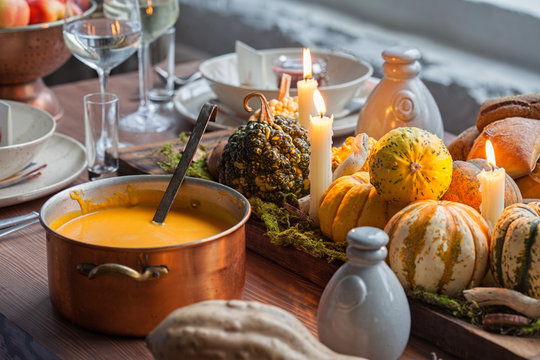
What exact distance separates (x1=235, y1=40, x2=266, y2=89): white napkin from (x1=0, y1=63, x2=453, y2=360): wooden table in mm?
679

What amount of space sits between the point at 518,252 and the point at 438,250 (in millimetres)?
89

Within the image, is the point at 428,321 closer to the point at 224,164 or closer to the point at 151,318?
the point at 151,318

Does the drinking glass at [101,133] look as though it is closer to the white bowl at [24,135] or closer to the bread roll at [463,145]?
the white bowl at [24,135]

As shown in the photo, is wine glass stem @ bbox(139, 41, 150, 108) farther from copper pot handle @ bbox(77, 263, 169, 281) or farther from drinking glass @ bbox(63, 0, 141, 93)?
copper pot handle @ bbox(77, 263, 169, 281)

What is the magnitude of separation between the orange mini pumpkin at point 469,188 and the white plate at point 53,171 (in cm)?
69

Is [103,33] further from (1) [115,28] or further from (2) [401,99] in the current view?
(2) [401,99]

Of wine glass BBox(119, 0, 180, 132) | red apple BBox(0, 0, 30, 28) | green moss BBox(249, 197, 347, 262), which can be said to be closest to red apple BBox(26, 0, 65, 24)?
red apple BBox(0, 0, 30, 28)

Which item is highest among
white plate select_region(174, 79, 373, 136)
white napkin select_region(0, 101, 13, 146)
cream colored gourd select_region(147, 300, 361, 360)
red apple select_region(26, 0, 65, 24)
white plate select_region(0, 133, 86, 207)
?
red apple select_region(26, 0, 65, 24)

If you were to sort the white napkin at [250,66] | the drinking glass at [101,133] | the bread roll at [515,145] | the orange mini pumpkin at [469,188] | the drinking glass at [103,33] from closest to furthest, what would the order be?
the orange mini pumpkin at [469,188] < the bread roll at [515,145] < the drinking glass at [101,133] < the drinking glass at [103,33] < the white napkin at [250,66]

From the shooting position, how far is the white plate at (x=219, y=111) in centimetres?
154

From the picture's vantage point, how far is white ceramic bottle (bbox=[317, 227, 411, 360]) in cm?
68

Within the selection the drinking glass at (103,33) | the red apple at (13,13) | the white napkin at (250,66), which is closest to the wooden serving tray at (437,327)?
the drinking glass at (103,33)

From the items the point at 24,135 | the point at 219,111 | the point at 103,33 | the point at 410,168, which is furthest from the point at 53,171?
the point at 410,168

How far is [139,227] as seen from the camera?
89cm
